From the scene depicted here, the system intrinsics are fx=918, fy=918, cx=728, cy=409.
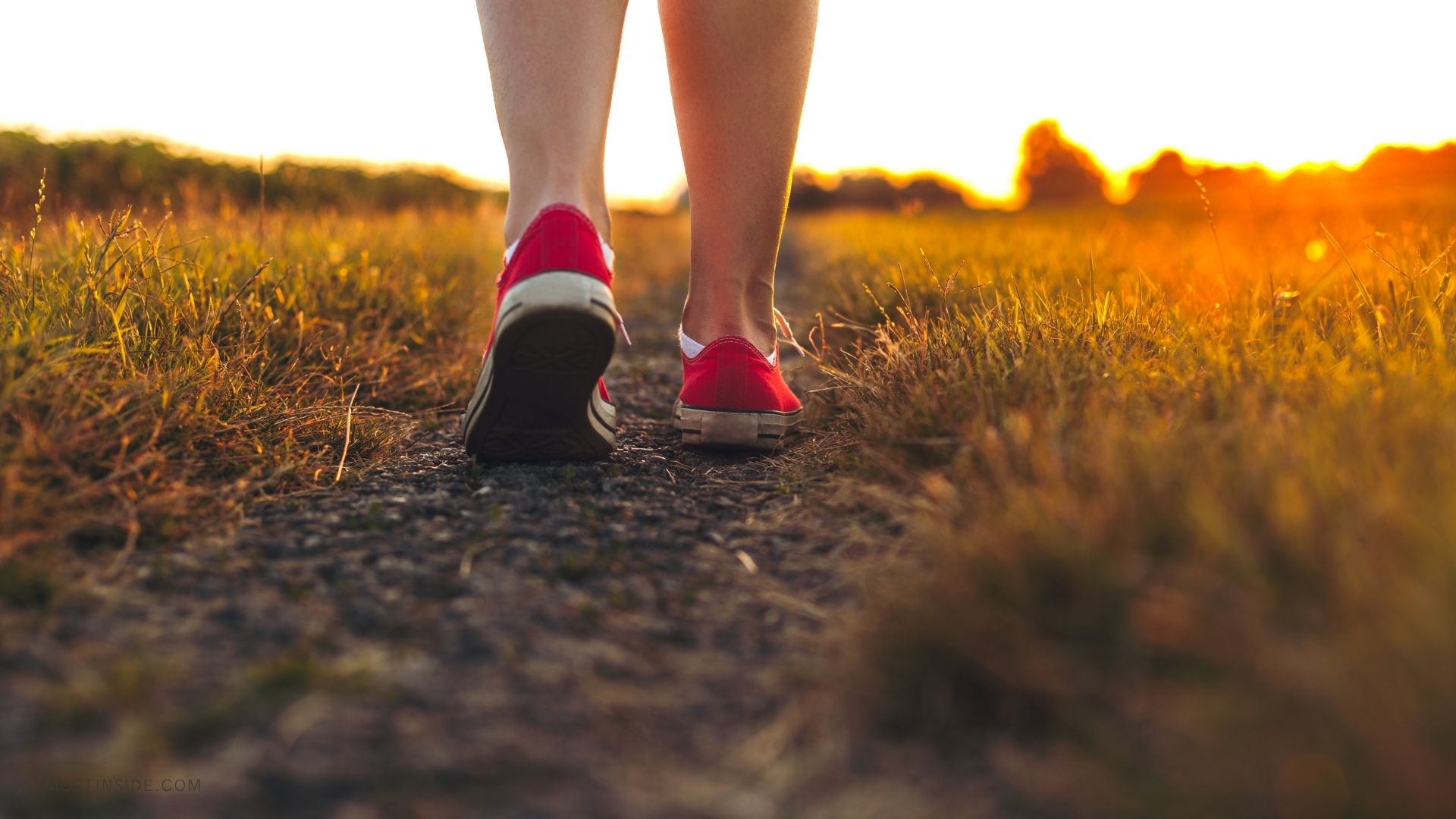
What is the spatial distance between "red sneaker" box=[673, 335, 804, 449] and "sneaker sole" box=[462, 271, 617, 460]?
0.23m

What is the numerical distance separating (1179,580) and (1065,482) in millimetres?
253

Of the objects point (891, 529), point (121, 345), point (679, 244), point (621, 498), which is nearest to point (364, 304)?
point (121, 345)

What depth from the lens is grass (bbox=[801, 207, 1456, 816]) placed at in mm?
660

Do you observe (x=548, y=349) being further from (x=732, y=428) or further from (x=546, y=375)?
(x=732, y=428)

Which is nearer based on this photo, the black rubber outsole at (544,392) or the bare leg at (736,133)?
the black rubber outsole at (544,392)

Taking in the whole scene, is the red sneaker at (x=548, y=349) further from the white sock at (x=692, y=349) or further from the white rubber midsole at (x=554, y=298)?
the white sock at (x=692, y=349)

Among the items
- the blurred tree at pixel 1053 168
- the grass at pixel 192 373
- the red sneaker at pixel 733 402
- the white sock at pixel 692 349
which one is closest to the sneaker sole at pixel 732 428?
the red sneaker at pixel 733 402

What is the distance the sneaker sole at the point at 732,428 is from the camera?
1861 millimetres

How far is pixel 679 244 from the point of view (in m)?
10.4

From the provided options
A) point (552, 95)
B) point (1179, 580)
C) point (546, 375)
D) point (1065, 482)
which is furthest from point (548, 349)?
point (1179, 580)

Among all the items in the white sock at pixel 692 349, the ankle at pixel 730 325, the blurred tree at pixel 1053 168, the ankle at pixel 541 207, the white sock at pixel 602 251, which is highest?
the blurred tree at pixel 1053 168

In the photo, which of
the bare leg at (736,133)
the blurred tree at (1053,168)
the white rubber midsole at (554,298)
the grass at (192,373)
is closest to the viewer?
the grass at (192,373)

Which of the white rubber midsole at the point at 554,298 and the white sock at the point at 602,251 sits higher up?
the white sock at the point at 602,251

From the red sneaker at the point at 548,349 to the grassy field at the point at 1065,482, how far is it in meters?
0.29
